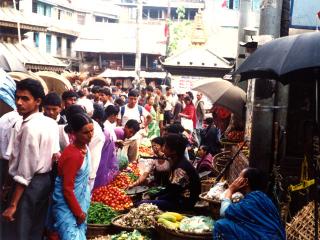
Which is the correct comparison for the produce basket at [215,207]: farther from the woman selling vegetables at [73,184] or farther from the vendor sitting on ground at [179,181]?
the woman selling vegetables at [73,184]

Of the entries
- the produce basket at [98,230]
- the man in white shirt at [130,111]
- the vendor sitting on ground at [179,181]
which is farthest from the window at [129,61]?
the produce basket at [98,230]

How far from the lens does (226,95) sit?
9664 mm

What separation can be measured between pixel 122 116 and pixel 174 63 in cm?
615

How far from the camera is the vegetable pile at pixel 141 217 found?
236 inches

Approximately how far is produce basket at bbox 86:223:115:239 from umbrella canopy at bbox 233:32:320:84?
271 cm

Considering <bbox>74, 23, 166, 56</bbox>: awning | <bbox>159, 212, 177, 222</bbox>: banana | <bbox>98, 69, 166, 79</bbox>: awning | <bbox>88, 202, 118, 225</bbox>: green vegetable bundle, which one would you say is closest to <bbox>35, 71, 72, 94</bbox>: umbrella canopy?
<bbox>88, 202, 118, 225</bbox>: green vegetable bundle

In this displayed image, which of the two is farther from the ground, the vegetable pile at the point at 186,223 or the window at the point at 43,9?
the window at the point at 43,9

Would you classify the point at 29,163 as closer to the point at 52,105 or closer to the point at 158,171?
the point at 52,105

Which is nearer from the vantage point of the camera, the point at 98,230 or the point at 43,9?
the point at 98,230

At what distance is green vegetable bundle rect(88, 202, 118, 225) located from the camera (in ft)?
20.8

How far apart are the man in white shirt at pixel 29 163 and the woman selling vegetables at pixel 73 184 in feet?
0.53

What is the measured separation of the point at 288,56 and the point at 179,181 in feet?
8.18

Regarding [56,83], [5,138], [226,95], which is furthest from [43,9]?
[5,138]

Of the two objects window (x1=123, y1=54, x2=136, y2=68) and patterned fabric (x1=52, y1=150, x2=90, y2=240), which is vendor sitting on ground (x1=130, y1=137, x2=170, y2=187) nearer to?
patterned fabric (x1=52, y1=150, x2=90, y2=240)
